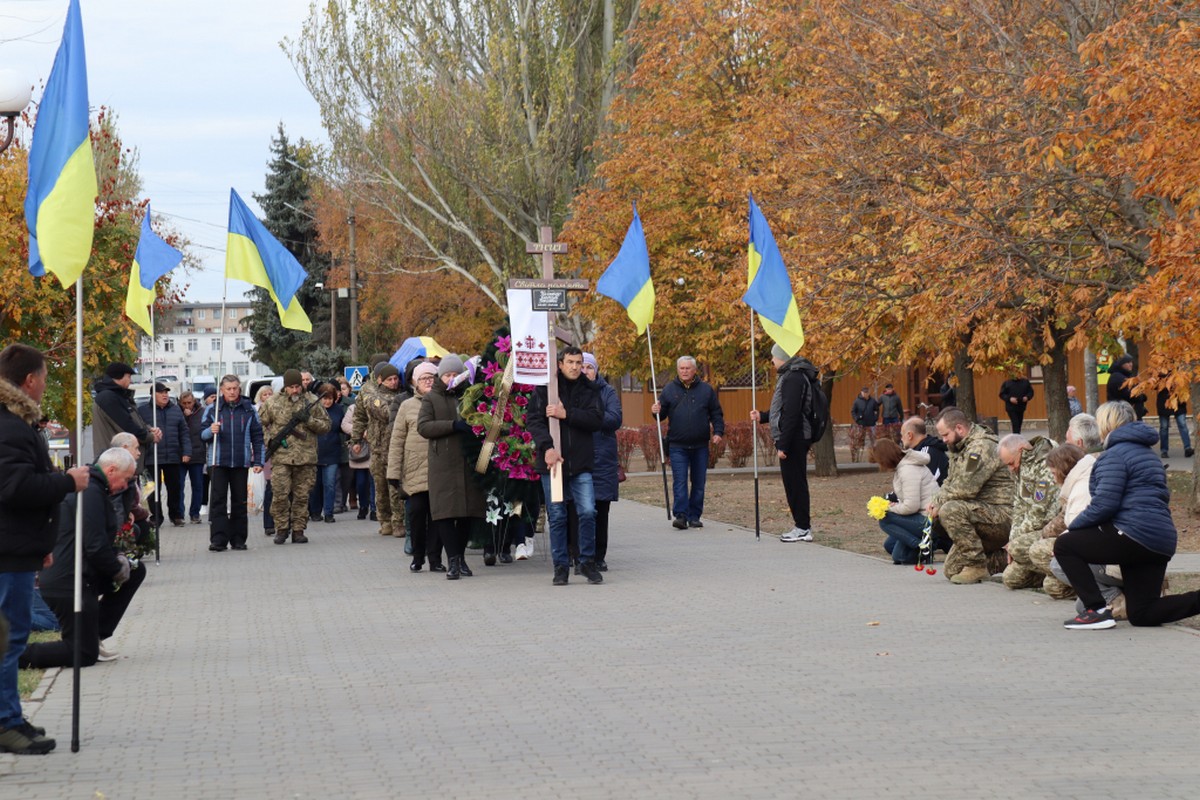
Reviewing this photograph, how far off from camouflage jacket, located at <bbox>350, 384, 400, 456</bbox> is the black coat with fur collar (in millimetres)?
11399

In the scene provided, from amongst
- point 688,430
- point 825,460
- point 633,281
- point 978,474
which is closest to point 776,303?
point 633,281

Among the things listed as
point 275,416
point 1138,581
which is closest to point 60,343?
point 275,416

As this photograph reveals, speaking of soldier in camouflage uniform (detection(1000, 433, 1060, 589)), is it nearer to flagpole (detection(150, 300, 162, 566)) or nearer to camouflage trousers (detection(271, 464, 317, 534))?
flagpole (detection(150, 300, 162, 566))

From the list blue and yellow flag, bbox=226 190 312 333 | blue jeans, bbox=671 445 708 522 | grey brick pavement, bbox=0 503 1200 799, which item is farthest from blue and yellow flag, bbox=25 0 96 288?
blue jeans, bbox=671 445 708 522

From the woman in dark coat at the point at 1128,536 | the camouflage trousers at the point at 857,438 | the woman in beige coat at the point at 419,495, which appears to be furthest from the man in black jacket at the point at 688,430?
the camouflage trousers at the point at 857,438

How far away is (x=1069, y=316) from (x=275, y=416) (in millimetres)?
9911

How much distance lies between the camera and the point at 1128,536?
9.80m

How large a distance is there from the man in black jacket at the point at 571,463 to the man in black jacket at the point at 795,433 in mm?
3551

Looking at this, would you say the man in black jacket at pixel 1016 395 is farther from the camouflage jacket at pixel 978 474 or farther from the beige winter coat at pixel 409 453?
the camouflage jacket at pixel 978 474

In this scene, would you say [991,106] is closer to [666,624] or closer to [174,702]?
[666,624]

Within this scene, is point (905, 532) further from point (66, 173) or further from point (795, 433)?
point (66, 173)

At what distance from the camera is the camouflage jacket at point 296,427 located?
18.0 metres

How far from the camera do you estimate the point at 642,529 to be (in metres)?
18.5

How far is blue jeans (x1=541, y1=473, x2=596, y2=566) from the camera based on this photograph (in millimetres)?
13258
